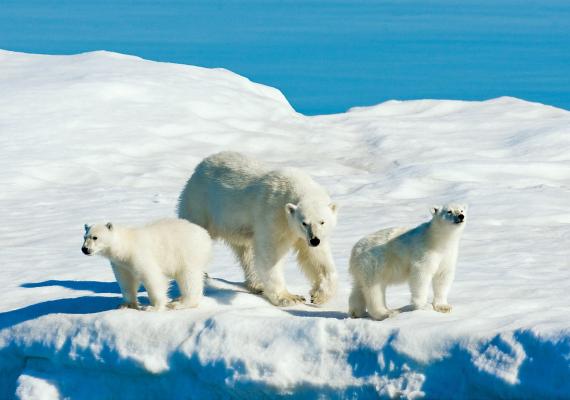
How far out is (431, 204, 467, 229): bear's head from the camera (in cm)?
761

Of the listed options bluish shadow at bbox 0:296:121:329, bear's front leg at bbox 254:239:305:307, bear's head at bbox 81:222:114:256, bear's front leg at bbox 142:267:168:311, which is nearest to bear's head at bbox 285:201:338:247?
bear's front leg at bbox 254:239:305:307

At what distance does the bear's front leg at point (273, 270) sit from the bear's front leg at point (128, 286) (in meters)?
1.06

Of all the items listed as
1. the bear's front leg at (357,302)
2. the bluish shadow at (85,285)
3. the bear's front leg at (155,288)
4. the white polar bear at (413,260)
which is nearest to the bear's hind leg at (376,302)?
the white polar bear at (413,260)

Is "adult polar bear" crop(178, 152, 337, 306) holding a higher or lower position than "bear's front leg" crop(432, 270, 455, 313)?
higher

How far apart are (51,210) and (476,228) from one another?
226 inches

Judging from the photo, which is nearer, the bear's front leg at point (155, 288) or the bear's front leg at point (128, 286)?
the bear's front leg at point (155, 288)

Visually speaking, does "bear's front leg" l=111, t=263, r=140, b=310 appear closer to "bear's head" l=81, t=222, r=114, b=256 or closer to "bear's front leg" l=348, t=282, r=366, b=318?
"bear's head" l=81, t=222, r=114, b=256

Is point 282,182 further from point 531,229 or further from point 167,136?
point 167,136

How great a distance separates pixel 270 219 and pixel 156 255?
104 centimetres

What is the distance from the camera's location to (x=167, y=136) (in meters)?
20.4

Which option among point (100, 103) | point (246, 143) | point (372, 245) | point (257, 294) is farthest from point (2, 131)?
point (372, 245)

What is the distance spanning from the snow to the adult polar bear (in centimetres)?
24

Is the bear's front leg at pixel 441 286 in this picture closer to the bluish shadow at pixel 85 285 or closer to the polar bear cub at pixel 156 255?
the polar bear cub at pixel 156 255

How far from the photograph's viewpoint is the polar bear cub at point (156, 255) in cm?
792
